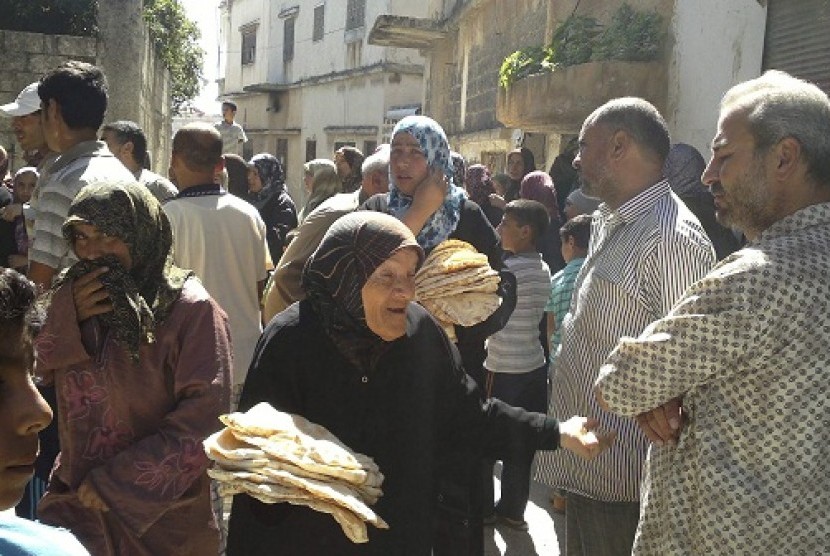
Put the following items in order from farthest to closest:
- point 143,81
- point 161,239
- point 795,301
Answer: point 143,81
point 161,239
point 795,301

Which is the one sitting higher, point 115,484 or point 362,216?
point 362,216

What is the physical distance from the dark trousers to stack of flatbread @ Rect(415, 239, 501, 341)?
2071mm

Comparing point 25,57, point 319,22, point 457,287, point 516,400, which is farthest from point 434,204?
point 319,22

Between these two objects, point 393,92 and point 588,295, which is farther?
point 393,92

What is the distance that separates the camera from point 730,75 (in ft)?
21.7

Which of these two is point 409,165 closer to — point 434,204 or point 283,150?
point 434,204

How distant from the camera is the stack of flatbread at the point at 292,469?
217 centimetres

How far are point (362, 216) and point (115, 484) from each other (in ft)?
3.42

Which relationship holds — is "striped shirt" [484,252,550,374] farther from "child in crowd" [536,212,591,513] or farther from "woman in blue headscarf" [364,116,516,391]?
"woman in blue headscarf" [364,116,516,391]

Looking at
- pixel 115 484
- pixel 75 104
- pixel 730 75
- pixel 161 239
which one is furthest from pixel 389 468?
pixel 730 75

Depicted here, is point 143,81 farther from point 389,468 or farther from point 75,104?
point 389,468

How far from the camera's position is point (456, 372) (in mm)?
2824

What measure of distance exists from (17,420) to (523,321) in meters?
4.06

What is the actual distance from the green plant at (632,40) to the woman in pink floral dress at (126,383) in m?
5.46
